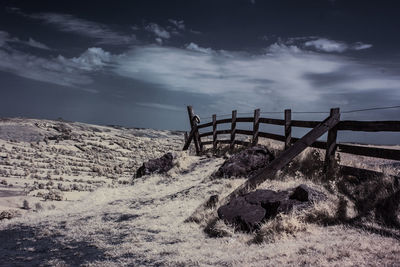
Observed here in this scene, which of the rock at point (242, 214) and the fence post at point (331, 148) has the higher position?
the fence post at point (331, 148)

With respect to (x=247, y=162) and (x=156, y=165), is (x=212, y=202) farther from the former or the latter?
(x=156, y=165)

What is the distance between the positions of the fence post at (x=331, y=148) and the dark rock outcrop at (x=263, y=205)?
192 centimetres

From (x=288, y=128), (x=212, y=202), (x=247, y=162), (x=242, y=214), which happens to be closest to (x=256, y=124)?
(x=288, y=128)

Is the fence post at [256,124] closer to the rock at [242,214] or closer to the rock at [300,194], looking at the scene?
the rock at [242,214]

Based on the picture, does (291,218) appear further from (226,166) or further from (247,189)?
(226,166)

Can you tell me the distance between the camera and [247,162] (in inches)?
419

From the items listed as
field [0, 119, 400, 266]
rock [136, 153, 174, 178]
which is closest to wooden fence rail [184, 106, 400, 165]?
field [0, 119, 400, 266]

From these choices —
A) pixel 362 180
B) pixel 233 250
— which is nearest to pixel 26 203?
pixel 233 250

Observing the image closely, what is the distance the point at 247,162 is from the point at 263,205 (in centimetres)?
370

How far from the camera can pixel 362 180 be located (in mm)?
7746

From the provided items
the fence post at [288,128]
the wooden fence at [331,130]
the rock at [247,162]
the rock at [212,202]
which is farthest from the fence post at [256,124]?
the rock at [212,202]

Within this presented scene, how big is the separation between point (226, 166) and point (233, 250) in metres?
5.42

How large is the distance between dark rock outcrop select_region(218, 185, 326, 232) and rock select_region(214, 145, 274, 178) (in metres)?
3.10

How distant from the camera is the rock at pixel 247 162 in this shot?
10531 mm
